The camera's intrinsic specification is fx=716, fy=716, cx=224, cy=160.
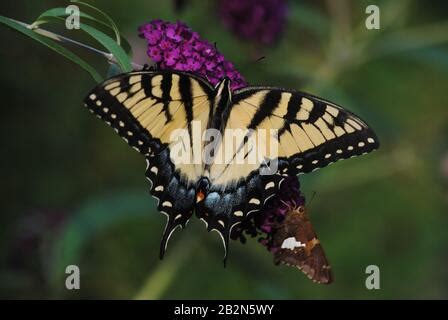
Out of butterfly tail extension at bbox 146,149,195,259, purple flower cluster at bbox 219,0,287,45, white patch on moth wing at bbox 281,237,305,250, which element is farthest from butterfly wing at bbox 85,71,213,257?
purple flower cluster at bbox 219,0,287,45

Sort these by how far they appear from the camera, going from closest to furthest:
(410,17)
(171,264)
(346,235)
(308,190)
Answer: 1. (171,264)
2. (308,190)
3. (346,235)
4. (410,17)

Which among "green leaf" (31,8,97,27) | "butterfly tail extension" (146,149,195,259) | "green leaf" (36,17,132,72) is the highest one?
"green leaf" (31,8,97,27)

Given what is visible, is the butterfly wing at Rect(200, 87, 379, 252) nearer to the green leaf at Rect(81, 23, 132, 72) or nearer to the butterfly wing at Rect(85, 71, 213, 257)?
the butterfly wing at Rect(85, 71, 213, 257)

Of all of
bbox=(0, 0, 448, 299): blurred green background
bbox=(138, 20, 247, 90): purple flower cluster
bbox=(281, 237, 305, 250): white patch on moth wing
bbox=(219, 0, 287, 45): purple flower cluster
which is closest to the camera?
bbox=(138, 20, 247, 90): purple flower cluster

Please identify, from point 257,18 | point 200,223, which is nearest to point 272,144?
point 200,223

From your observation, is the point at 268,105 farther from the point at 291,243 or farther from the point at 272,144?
the point at 291,243
